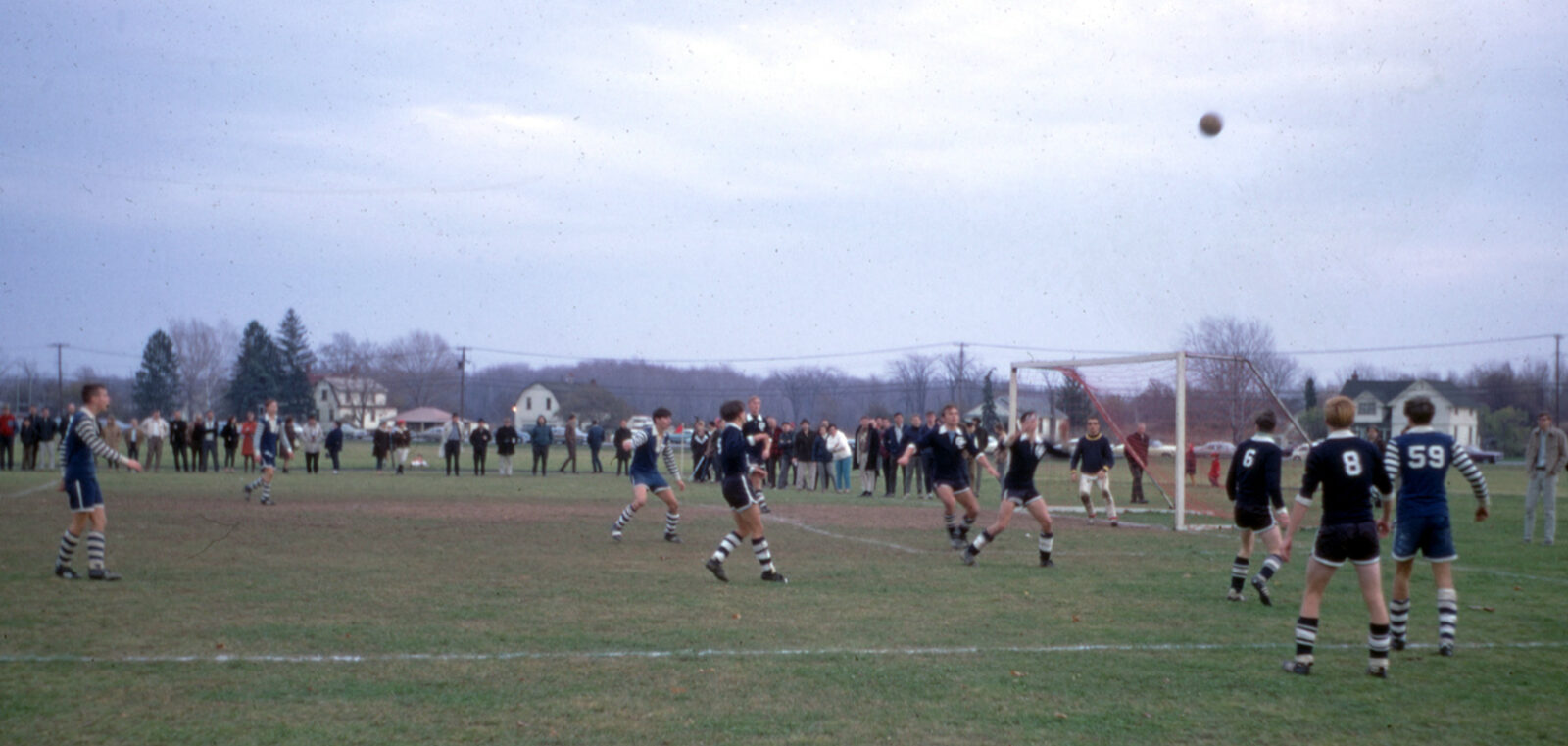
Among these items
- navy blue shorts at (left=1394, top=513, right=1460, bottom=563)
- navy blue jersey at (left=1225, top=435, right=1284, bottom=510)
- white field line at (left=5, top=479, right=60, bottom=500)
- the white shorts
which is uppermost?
navy blue jersey at (left=1225, top=435, right=1284, bottom=510)

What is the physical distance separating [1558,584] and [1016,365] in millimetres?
12294

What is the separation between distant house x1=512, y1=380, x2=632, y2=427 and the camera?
94438 millimetres

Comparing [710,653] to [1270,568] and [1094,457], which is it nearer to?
[1270,568]

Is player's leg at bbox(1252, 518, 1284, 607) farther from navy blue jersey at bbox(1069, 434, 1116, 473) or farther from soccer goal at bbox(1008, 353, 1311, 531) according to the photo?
navy blue jersey at bbox(1069, 434, 1116, 473)

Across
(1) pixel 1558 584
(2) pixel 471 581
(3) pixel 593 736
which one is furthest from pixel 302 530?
(1) pixel 1558 584

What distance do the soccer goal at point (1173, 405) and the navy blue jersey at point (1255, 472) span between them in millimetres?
8922

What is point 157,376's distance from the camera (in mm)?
91062

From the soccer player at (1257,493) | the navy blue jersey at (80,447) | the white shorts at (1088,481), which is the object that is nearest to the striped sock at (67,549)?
the navy blue jersey at (80,447)

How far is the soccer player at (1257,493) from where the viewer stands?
11297 millimetres

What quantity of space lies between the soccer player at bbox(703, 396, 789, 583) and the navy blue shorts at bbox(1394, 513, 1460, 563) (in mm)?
5818

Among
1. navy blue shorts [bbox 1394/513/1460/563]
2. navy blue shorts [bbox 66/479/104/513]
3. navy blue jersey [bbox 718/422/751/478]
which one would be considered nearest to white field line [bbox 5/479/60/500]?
navy blue shorts [bbox 66/479/104/513]

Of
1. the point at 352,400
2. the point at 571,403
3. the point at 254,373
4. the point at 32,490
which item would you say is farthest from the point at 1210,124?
the point at 352,400

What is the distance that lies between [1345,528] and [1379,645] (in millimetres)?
773

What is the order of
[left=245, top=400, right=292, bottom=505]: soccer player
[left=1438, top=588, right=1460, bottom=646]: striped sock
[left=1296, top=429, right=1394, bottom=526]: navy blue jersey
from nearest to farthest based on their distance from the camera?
1. [left=1296, top=429, right=1394, bottom=526]: navy blue jersey
2. [left=1438, top=588, right=1460, bottom=646]: striped sock
3. [left=245, top=400, right=292, bottom=505]: soccer player
